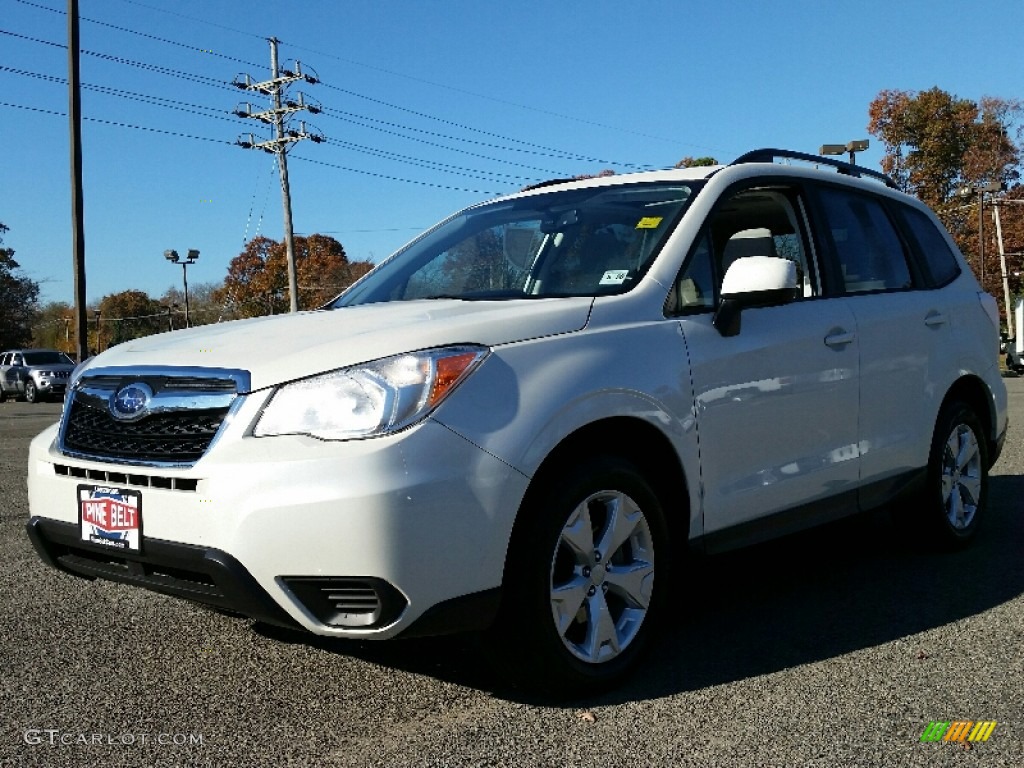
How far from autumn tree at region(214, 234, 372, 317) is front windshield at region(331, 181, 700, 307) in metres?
75.3

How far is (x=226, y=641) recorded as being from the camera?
3.97 m

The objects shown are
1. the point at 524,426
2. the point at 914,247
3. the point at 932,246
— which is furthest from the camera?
the point at 932,246

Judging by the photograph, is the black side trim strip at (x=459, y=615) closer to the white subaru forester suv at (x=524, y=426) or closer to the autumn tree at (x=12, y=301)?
the white subaru forester suv at (x=524, y=426)

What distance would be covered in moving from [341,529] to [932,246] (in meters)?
3.95

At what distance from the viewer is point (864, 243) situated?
4871 millimetres

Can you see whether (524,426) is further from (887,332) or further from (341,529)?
(887,332)

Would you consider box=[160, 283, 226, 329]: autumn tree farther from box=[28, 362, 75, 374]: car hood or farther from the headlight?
the headlight

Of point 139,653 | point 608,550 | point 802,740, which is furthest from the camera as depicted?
point 139,653

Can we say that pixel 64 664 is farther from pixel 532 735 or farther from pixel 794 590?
pixel 794 590

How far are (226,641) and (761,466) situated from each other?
7.13 feet

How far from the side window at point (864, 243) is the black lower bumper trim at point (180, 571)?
2.95 metres

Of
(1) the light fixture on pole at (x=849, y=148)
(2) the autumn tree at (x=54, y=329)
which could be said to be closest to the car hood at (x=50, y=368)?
(1) the light fixture on pole at (x=849, y=148)

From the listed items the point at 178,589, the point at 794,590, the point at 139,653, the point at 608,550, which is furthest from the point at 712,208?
the point at 139,653

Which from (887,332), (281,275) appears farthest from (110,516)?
(281,275)
